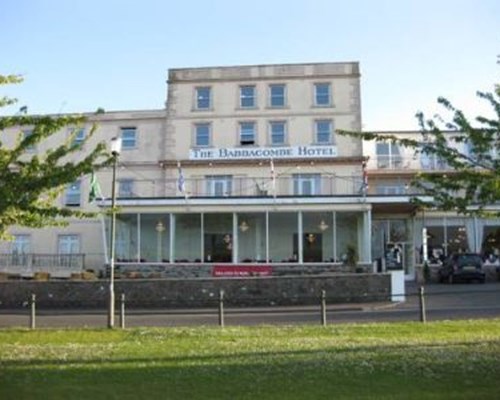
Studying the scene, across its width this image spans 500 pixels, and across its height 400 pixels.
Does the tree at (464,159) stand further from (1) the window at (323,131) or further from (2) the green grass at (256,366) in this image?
(1) the window at (323,131)

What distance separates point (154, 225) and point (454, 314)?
67.1 feet

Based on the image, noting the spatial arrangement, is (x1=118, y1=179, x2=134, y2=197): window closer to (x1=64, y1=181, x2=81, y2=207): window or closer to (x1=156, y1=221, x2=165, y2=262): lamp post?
(x1=64, y1=181, x2=81, y2=207): window

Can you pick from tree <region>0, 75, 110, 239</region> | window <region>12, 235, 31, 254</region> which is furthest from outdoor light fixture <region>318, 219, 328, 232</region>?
tree <region>0, 75, 110, 239</region>

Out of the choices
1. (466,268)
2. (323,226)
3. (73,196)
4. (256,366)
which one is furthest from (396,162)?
(256,366)

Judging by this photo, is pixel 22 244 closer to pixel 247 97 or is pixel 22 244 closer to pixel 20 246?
pixel 20 246

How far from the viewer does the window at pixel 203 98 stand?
151 feet

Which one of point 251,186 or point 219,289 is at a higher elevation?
point 251,186

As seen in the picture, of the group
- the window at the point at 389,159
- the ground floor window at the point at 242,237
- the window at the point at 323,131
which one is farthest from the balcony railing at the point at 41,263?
the window at the point at 389,159

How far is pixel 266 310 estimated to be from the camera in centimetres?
2616

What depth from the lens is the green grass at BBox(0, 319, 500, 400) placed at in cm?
945

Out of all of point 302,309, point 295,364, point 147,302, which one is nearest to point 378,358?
point 295,364

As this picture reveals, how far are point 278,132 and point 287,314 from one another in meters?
22.6

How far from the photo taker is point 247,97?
1820 inches

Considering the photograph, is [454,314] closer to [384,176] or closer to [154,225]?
[154,225]
